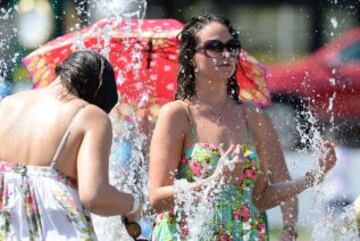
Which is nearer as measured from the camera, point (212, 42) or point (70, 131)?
point (70, 131)

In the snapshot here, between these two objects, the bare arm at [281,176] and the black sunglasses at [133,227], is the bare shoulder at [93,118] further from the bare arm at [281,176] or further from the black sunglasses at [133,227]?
the bare arm at [281,176]

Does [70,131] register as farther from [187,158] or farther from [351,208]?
[351,208]

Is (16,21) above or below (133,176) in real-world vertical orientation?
below

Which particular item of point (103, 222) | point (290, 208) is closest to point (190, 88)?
point (290, 208)

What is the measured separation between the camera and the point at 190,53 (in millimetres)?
3967

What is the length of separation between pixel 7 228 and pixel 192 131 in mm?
743

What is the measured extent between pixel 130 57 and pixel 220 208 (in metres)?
2.74

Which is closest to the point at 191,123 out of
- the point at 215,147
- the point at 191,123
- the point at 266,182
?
the point at 191,123

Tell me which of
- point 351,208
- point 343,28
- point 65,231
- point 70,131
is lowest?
point 343,28

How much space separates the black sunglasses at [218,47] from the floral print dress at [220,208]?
273 millimetres

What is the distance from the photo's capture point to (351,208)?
4.27m

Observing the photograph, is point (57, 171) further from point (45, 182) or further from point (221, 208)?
point (221, 208)

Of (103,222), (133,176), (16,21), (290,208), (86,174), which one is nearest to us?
(86,174)

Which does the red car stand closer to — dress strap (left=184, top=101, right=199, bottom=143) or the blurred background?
the blurred background
